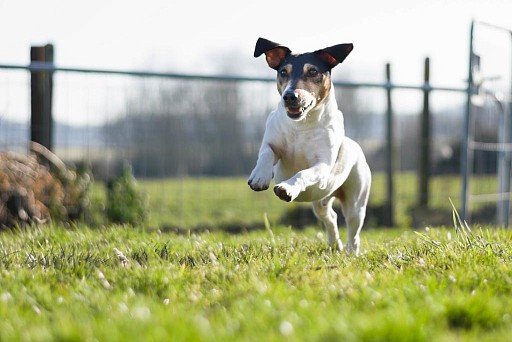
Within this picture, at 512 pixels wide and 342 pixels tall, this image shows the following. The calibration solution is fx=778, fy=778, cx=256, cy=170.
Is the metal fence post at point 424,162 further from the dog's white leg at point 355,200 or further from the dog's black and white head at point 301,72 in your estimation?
the dog's black and white head at point 301,72

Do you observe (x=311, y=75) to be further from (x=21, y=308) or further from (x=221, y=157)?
(x=221, y=157)

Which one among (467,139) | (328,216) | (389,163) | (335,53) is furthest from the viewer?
(389,163)

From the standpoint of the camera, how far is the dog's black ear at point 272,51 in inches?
205

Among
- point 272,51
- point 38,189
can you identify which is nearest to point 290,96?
point 272,51

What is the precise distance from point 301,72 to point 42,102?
558 centimetres

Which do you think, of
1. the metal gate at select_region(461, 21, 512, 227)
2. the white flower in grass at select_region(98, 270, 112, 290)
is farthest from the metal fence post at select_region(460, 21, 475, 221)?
the white flower in grass at select_region(98, 270, 112, 290)

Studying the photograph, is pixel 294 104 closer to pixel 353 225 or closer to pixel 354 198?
pixel 354 198

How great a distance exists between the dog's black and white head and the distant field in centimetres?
578

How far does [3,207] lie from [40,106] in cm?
151

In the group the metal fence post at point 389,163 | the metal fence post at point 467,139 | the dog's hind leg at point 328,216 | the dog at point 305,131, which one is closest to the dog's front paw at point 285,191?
the dog at point 305,131

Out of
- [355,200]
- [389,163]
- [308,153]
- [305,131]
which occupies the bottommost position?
[389,163]

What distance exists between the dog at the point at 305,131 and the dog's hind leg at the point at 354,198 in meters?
0.25

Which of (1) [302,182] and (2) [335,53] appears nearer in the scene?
(1) [302,182]

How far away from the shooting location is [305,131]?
518 centimetres
